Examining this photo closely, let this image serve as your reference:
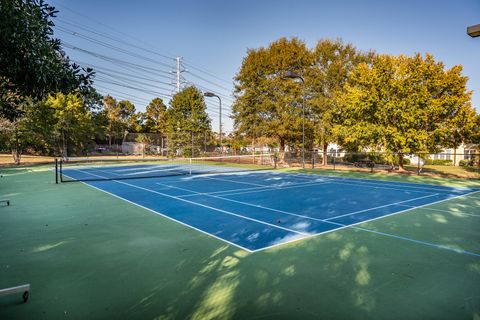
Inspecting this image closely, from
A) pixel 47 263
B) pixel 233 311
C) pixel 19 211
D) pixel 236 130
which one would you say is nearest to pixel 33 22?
pixel 47 263

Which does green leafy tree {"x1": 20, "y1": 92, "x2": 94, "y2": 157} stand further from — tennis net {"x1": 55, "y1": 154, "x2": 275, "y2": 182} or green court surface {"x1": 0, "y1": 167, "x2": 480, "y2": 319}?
green court surface {"x1": 0, "y1": 167, "x2": 480, "y2": 319}

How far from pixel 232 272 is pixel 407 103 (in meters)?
20.8

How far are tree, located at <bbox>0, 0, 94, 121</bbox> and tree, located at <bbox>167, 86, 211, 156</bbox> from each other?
36228 millimetres

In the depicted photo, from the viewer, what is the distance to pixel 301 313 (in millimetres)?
3342

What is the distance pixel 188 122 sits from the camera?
4594cm

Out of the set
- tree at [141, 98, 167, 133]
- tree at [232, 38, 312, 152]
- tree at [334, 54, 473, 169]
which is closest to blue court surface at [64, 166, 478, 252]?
tree at [334, 54, 473, 169]

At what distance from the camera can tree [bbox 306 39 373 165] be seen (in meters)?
29.0

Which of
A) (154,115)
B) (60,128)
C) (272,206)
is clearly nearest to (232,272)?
(272,206)

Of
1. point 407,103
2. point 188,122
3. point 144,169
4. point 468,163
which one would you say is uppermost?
point 188,122

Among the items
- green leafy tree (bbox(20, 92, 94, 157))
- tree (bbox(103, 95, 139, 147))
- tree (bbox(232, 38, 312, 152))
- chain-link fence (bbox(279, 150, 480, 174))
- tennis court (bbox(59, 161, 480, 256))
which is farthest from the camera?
tree (bbox(103, 95, 139, 147))

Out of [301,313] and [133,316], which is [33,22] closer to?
[133,316]

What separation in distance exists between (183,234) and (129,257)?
152cm

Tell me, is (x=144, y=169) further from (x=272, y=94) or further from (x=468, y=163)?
(x=468, y=163)

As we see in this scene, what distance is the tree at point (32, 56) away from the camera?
11.1 ft
